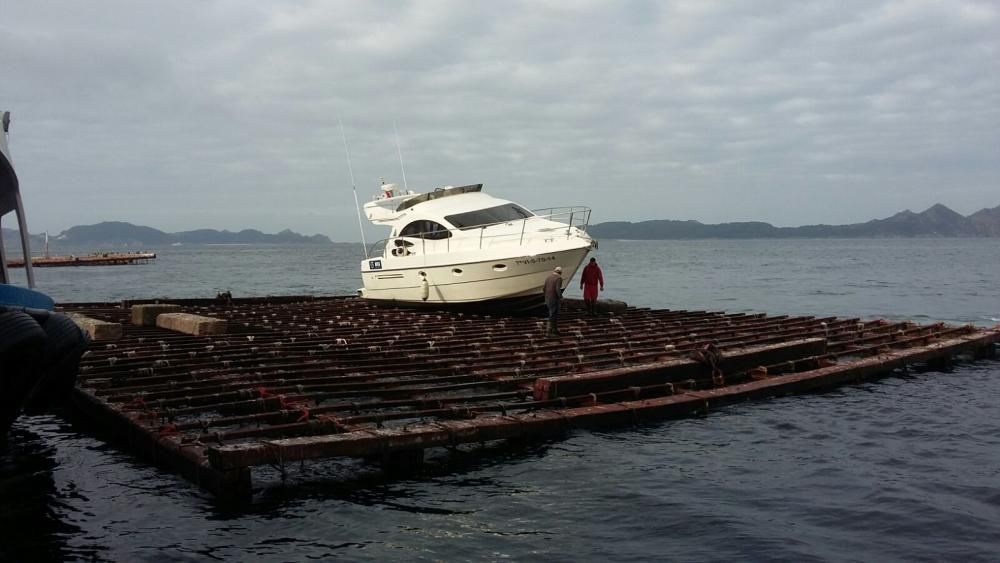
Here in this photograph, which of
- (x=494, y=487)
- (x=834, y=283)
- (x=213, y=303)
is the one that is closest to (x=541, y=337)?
(x=494, y=487)

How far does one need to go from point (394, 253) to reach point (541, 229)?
4.43 m

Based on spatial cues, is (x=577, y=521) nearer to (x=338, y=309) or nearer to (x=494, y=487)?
(x=494, y=487)

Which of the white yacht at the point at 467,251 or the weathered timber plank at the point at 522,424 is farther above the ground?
the white yacht at the point at 467,251

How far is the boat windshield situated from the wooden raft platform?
105 inches

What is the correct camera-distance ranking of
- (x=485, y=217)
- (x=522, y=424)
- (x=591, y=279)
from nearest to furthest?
(x=522, y=424)
(x=591, y=279)
(x=485, y=217)

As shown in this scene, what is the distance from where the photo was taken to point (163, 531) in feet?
23.9

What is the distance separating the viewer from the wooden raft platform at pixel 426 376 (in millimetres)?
8688

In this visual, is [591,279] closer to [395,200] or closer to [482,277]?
[482,277]

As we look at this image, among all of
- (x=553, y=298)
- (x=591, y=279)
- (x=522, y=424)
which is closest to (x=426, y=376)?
(x=522, y=424)

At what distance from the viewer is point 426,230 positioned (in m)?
21.7

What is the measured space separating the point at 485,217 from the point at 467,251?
1726 mm

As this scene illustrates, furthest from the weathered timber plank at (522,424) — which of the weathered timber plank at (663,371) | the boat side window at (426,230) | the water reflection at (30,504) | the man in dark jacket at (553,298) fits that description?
the boat side window at (426,230)

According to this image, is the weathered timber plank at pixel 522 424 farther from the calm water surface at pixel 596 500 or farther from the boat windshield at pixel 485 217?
the boat windshield at pixel 485 217

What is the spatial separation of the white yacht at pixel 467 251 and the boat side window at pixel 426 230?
1.0 inches
